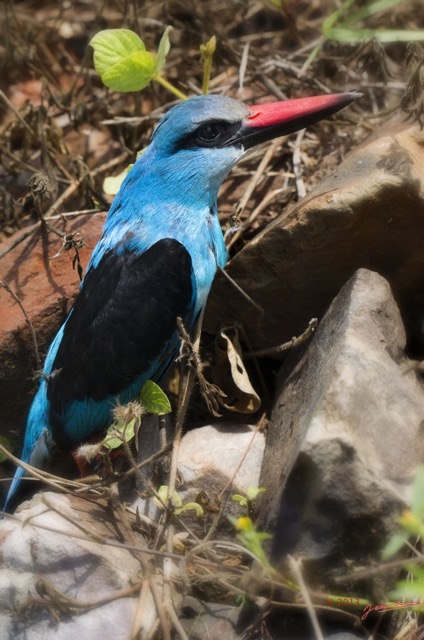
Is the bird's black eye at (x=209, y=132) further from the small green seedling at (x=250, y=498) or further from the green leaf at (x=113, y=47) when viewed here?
the small green seedling at (x=250, y=498)

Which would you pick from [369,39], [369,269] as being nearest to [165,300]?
[369,269]

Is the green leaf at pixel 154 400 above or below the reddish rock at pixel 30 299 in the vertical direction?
below

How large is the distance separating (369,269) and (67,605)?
150 cm

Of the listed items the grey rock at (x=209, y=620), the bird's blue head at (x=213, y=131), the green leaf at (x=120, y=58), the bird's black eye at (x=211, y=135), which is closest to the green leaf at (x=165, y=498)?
the grey rock at (x=209, y=620)

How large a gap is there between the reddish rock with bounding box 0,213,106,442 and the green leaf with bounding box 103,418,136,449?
717 mm

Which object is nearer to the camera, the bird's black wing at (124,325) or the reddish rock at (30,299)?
the bird's black wing at (124,325)

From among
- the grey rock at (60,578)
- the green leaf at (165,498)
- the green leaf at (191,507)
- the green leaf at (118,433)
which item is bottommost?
the green leaf at (191,507)

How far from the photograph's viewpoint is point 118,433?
233 centimetres

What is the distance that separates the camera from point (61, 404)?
9.46 feet

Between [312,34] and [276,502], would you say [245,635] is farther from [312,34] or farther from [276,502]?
[312,34]

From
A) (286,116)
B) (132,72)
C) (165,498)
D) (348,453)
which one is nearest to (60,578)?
(165,498)

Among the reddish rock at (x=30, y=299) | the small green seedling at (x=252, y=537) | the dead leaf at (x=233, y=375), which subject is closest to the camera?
the small green seedling at (x=252, y=537)

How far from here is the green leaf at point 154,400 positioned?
101 inches

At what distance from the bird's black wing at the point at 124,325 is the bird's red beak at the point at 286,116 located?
0.55 metres
